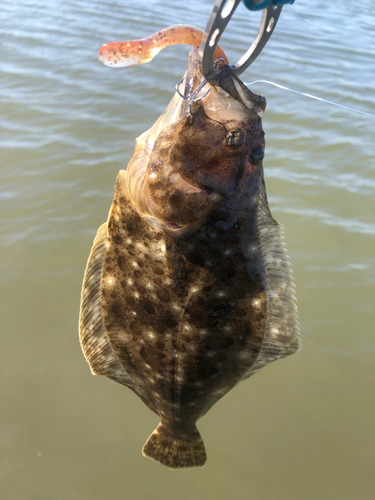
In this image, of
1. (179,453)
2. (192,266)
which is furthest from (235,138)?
(179,453)

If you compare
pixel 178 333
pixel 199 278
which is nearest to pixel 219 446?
pixel 178 333

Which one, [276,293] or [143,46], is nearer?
[143,46]

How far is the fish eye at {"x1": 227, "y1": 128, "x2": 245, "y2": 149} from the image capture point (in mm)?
1427

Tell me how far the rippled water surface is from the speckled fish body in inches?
35.5

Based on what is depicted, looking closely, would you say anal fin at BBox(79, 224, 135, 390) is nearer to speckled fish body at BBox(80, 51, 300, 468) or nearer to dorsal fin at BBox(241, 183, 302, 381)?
speckled fish body at BBox(80, 51, 300, 468)

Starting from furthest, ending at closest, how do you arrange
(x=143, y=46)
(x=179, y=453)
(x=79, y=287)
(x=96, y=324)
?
(x=79, y=287)
(x=179, y=453)
(x=96, y=324)
(x=143, y=46)

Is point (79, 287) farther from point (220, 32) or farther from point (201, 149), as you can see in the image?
point (220, 32)

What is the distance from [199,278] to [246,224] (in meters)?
0.31

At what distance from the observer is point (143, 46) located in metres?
1.36

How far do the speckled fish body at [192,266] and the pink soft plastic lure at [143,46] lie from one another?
97 millimetres

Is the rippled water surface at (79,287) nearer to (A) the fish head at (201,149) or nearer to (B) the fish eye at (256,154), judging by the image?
(A) the fish head at (201,149)

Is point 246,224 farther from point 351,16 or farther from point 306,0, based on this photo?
point 306,0

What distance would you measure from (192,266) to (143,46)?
0.86 m

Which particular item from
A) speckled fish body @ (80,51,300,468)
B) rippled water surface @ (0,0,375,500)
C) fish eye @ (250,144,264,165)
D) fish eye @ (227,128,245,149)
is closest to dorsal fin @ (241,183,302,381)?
speckled fish body @ (80,51,300,468)
